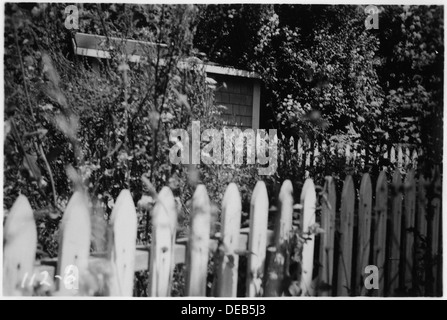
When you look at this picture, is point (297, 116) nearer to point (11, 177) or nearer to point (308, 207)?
point (308, 207)

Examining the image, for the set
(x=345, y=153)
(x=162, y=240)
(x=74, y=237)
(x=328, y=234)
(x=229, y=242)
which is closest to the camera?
(x=74, y=237)

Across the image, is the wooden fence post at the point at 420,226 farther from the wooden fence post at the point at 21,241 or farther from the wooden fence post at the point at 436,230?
the wooden fence post at the point at 21,241

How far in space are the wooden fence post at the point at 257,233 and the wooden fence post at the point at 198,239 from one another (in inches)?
8.9

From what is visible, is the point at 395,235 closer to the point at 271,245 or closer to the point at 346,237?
the point at 346,237

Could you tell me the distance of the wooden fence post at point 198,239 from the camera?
7.63 feet

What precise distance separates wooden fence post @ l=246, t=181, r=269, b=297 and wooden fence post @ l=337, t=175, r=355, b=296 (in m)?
0.45

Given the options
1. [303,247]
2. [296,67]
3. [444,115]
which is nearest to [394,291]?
[303,247]

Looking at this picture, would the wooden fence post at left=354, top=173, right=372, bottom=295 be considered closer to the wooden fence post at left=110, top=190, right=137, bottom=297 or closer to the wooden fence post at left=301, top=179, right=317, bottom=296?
the wooden fence post at left=301, top=179, right=317, bottom=296

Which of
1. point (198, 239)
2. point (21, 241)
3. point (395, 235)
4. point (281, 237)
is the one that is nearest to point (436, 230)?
point (395, 235)

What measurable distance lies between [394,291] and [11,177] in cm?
225

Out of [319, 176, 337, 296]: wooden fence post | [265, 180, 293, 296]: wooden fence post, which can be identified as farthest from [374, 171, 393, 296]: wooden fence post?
[265, 180, 293, 296]: wooden fence post

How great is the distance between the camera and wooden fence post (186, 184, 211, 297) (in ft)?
7.63

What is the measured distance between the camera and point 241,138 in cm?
285

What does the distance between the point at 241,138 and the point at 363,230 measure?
0.87 metres
